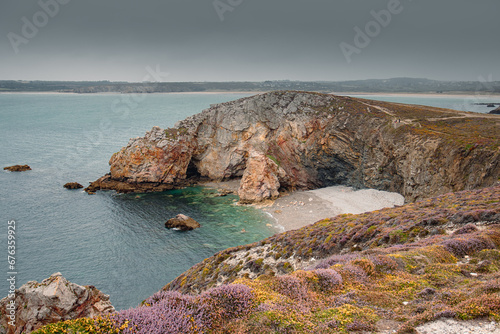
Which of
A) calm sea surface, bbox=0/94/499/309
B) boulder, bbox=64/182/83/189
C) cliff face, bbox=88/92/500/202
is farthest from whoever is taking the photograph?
boulder, bbox=64/182/83/189

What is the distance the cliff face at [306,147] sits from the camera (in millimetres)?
45531

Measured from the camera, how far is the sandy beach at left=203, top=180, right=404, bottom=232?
47594 millimetres

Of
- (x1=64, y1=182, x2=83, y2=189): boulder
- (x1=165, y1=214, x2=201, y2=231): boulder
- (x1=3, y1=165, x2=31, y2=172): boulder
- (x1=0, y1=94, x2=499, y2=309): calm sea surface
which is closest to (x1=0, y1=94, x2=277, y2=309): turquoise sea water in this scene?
(x1=0, y1=94, x2=499, y2=309): calm sea surface

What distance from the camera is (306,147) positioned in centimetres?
6347

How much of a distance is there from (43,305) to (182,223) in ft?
108

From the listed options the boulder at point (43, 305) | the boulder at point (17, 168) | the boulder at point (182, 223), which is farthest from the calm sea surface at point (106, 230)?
the boulder at point (43, 305)

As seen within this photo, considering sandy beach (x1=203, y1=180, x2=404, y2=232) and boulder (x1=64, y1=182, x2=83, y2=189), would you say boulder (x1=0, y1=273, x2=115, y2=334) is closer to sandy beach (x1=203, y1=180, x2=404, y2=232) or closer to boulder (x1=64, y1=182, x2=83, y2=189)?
sandy beach (x1=203, y1=180, x2=404, y2=232)

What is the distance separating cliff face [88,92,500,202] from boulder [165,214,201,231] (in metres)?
12.5

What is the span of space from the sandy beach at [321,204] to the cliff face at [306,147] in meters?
2.17

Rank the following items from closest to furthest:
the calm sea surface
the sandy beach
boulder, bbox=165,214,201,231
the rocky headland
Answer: the rocky headland, the calm sea surface, boulder, bbox=165,214,201,231, the sandy beach

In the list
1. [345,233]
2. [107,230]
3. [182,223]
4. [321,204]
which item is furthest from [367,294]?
[321,204]

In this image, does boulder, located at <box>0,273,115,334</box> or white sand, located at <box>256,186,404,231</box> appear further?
white sand, located at <box>256,186,404,231</box>

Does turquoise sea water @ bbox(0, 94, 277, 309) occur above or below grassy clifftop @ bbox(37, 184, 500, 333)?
below

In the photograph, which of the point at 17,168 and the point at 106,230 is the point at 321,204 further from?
the point at 17,168
